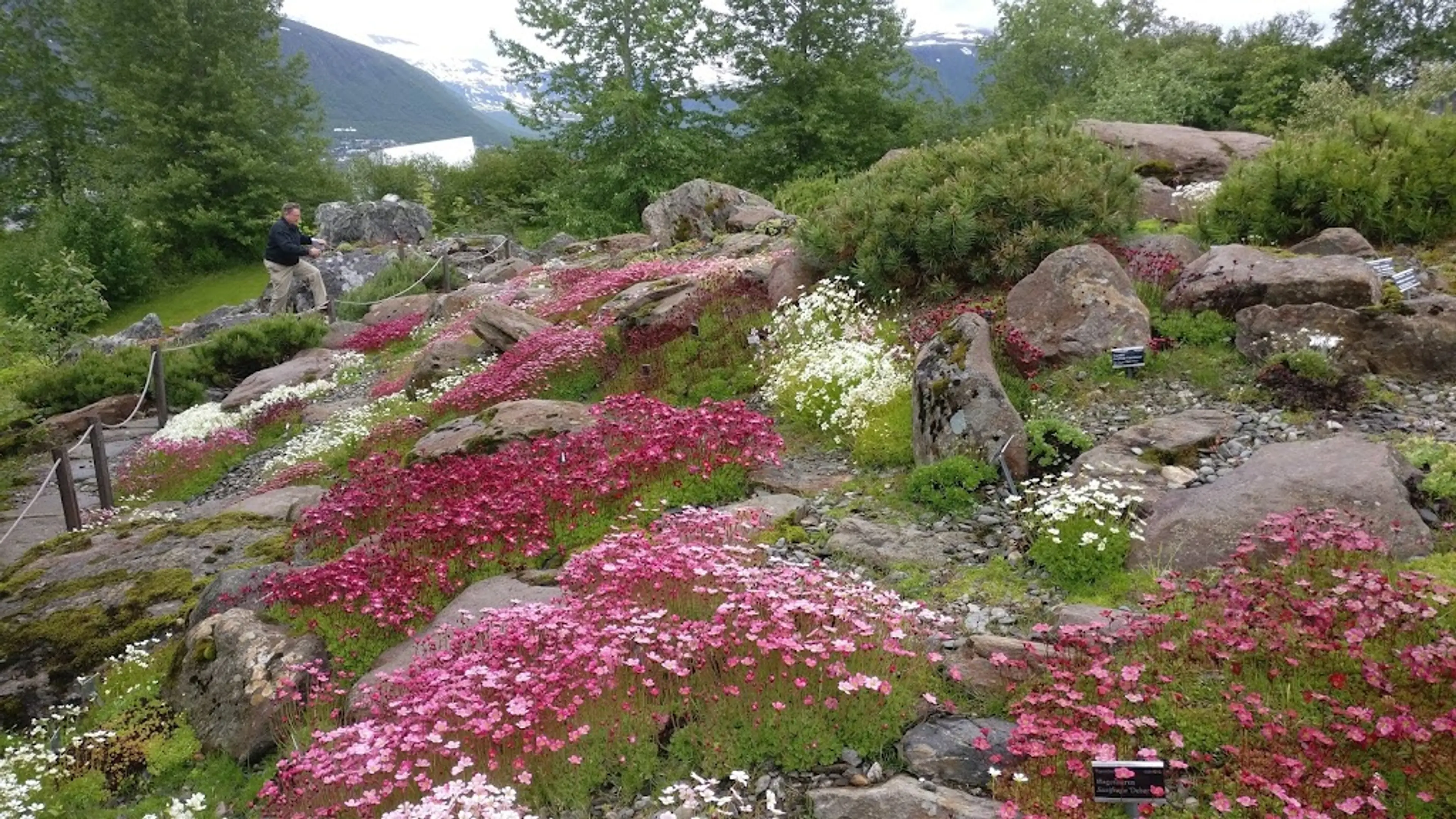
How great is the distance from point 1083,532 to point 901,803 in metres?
2.86

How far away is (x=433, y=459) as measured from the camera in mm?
9609

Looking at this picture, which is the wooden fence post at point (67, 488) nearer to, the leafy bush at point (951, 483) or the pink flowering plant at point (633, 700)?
the pink flowering plant at point (633, 700)

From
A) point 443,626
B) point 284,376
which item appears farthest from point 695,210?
point 443,626

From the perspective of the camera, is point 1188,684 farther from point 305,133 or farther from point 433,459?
point 305,133

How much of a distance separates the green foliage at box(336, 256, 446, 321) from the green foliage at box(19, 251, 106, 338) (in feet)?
41.8

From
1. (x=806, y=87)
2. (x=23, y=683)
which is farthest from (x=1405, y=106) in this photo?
(x=806, y=87)

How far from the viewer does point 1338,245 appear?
991cm

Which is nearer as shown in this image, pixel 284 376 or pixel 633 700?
pixel 633 700

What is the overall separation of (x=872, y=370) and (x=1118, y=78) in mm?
36401

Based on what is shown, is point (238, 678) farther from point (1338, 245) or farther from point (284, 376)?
point (284, 376)

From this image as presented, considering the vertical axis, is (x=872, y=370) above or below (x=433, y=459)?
above

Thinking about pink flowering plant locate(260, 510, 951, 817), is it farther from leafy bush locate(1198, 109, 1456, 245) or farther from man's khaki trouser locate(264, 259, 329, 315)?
man's khaki trouser locate(264, 259, 329, 315)

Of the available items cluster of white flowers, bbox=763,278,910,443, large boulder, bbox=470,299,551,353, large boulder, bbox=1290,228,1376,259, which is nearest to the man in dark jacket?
large boulder, bbox=470,299,551,353

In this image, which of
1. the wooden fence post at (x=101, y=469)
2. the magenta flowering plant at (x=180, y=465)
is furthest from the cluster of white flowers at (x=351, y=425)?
the wooden fence post at (x=101, y=469)
